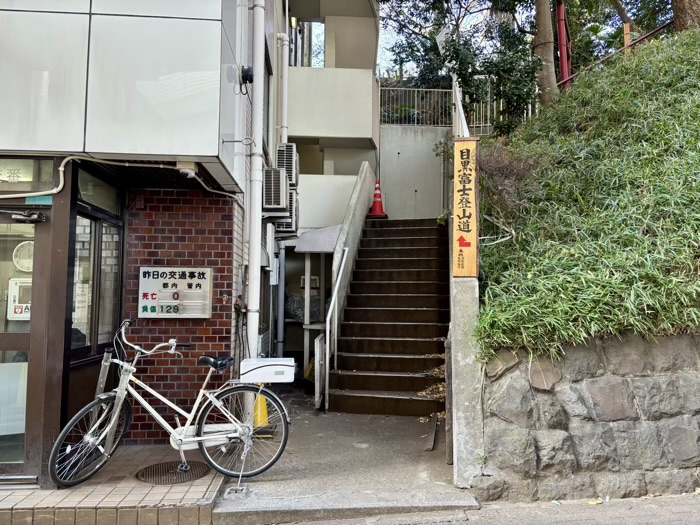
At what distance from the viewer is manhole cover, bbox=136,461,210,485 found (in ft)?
13.3

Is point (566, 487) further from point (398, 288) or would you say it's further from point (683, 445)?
point (398, 288)

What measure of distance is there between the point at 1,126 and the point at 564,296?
471cm

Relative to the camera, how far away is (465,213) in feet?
14.1

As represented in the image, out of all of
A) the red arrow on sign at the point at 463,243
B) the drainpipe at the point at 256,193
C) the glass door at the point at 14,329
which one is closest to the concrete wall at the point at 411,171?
the drainpipe at the point at 256,193

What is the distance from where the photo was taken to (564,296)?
13.7 feet

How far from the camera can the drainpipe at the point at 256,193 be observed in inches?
203

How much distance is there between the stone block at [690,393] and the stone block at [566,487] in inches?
38.8

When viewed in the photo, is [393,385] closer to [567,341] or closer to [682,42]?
[567,341]

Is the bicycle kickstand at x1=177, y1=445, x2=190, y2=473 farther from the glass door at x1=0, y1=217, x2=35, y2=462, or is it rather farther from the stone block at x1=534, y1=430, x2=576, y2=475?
the stone block at x1=534, y1=430, x2=576, y2=475

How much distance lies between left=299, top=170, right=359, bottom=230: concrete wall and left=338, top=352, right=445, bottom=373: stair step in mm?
3778

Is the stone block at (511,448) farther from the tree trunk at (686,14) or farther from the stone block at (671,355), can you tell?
the tree trunk at (686,14)

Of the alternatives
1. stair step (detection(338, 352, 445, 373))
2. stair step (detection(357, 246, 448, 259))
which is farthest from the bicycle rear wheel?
stair step (detection(357, 246, 448, 259))

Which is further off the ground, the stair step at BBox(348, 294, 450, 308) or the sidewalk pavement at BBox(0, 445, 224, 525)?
the stair step at BBox(348, 294, 450, 308)

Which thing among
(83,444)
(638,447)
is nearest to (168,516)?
(83,444)
